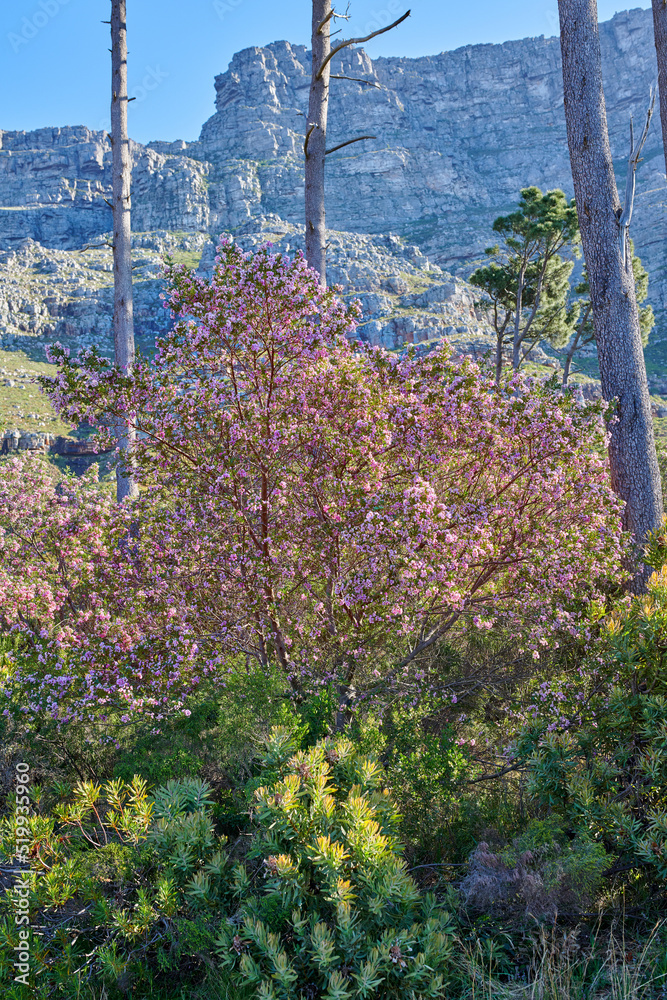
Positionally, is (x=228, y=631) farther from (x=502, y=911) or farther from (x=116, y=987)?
(x=502, y=911)

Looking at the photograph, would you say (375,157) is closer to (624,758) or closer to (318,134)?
(318,134)

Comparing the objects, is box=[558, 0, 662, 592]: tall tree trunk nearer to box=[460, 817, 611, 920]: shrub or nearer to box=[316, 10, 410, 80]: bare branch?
box=[316, 10, 410, 80]: bare branch

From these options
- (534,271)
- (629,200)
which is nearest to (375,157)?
(534,271)

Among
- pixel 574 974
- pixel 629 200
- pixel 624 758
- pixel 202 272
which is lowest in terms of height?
pixel 574 974

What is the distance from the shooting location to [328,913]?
87.0 inches

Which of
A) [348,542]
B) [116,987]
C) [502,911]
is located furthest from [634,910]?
[348,542]

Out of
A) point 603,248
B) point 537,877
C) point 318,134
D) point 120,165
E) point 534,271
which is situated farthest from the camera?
point 534,271

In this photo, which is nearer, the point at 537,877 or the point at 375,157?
the point at 537,877

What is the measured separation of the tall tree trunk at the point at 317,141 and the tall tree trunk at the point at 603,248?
3.01 meters

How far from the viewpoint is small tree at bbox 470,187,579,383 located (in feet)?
63.1

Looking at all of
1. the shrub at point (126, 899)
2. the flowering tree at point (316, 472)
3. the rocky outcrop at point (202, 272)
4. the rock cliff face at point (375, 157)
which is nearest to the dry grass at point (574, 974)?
the shrub at point (126, 899)

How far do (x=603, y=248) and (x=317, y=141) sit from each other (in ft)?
→ 13.1

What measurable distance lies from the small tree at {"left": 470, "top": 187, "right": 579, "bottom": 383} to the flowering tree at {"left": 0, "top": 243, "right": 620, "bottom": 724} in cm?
1373

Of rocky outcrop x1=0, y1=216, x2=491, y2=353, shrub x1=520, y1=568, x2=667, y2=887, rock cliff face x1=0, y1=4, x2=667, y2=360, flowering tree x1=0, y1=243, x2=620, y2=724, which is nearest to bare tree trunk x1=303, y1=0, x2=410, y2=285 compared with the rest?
flowering tree x1=0, y1=243, x2=620, y2=724
